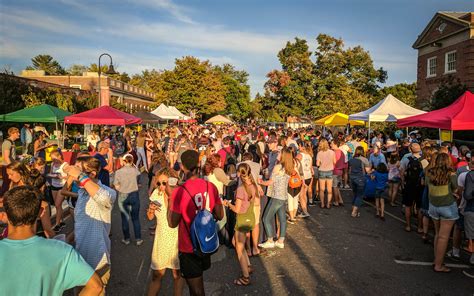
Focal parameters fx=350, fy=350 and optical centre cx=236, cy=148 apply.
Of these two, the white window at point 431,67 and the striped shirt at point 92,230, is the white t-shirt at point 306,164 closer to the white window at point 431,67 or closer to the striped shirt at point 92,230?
the striped shirt at point 92,230

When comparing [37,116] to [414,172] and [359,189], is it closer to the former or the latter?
[359,189]

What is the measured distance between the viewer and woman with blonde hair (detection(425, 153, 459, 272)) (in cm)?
541

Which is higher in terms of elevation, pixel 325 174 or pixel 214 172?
pixel 214 172

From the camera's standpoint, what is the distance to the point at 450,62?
2603cm

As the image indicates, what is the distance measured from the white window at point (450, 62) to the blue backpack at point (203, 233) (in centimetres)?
2783

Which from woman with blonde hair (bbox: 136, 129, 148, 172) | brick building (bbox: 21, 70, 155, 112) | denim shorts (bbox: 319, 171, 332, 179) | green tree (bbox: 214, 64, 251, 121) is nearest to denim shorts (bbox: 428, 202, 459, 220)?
denim shorts (bbox: 319, 171, 332, 179)

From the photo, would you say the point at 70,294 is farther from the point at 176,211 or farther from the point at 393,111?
the point at 393,111

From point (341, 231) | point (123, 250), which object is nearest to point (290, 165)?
point (341, 231)

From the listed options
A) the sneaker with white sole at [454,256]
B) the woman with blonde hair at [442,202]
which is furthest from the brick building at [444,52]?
the woman with blonde hair at [442,202]

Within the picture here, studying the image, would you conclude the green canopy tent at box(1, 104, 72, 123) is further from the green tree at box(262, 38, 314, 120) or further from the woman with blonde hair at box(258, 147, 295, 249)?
the green tree at box(262, 38, 314, 120)

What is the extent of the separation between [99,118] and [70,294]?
33.5 ft

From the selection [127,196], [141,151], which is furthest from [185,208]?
[141,151]

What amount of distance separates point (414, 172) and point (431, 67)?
83.6 ft

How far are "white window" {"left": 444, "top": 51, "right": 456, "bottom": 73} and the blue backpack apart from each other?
27835 millimetres
